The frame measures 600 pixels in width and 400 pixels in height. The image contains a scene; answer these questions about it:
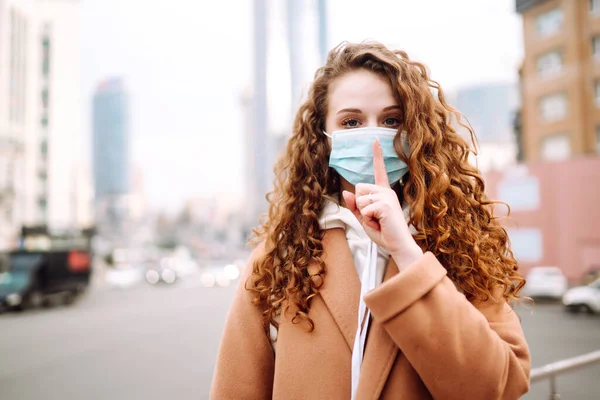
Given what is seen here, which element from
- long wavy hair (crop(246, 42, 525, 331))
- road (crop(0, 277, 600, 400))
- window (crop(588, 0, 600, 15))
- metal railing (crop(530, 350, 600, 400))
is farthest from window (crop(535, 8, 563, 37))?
long wavy hair (crop(246, 42, 525, 331))

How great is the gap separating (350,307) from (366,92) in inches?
23.7

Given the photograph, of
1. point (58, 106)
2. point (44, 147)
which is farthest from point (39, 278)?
point (58, 106)

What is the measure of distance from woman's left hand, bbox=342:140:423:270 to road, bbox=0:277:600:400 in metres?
1.90

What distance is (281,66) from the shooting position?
12862cm

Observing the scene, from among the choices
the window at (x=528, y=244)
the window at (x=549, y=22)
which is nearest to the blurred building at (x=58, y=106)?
the window at (x=528, y=244)

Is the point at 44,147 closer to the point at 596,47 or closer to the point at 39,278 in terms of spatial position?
the point at 39,278

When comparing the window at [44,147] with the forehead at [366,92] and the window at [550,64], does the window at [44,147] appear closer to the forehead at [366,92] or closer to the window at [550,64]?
the window at [550,64]

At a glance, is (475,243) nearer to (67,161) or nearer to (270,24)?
(67,161)

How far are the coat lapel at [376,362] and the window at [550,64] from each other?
27.7 meters

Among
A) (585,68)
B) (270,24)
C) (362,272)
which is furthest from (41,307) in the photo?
(270,24)

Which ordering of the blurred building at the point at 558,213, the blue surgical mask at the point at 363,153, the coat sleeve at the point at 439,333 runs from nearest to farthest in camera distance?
the coat sleeve at the point at 439,333
the blue surgical mask at the point at 363,153
the blurred building at the point at 558,213

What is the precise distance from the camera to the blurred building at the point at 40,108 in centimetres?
3912

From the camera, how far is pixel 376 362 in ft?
4.18

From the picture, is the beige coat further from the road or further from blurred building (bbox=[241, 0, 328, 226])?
blurred building (bbox=[241, 0, 328, 226])
